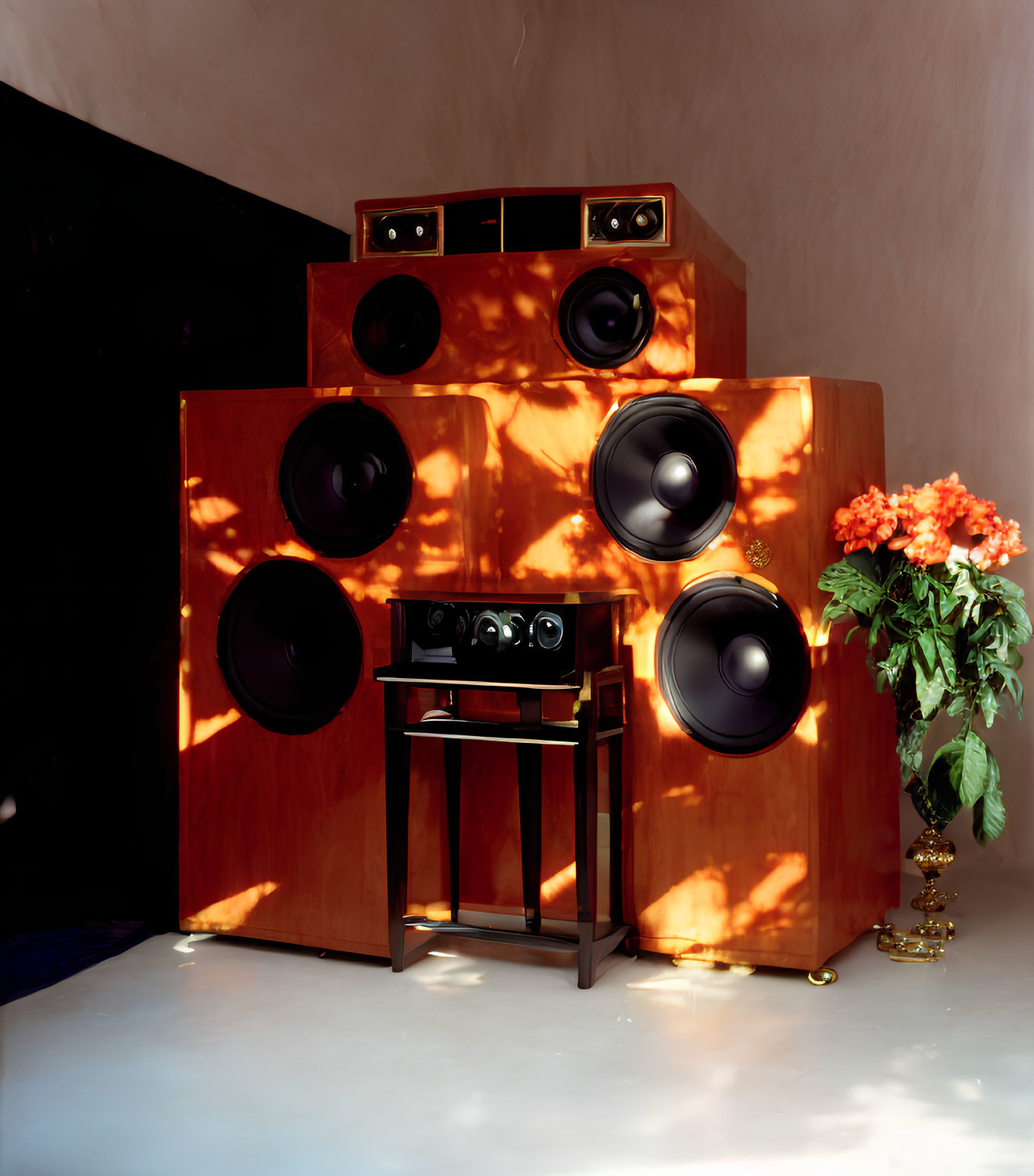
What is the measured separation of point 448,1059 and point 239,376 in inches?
73.3

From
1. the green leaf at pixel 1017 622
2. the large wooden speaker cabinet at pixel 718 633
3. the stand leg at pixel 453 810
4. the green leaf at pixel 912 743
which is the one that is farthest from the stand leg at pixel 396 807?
the green leaf at pixel 1017 622

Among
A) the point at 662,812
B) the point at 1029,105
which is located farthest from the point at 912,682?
the point at 1029,105

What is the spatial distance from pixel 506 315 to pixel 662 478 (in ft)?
1.92

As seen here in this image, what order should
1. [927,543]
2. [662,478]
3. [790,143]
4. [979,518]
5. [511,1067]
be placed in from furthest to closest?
[790,143], [662,478], [979,518], [927,543], [511,1067]

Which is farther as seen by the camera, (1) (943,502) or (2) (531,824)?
(2) (531,824)

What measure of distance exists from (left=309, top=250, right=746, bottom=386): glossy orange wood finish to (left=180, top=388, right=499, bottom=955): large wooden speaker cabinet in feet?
0.71

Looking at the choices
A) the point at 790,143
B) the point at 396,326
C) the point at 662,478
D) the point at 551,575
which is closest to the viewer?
the point at 662,478

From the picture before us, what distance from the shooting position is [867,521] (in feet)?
8.39

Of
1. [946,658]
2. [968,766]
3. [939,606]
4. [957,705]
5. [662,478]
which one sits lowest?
[968,766]

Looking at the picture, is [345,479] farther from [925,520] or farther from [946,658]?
[946,658]

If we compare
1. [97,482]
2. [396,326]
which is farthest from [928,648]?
[97,482]

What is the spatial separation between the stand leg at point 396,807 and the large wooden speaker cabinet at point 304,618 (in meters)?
0.09

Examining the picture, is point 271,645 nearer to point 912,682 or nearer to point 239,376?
Result: point 239,376

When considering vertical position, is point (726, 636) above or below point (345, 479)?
below
